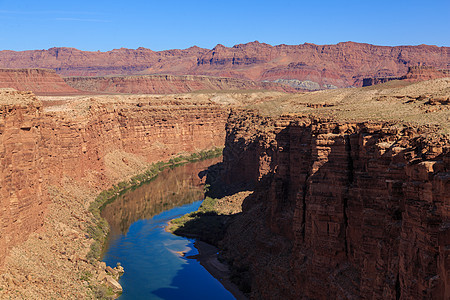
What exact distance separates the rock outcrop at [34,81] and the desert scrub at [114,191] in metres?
65.5

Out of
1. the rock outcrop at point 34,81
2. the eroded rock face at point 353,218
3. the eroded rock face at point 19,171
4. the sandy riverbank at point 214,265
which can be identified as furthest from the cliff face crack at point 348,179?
the rock outcrop at point 34,81

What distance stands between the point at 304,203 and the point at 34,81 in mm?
134451

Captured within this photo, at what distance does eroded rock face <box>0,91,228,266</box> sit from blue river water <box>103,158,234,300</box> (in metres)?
7.32

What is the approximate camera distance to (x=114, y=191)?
6462cm

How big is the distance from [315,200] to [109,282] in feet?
59.6

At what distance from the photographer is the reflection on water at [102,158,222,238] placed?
2169 inches

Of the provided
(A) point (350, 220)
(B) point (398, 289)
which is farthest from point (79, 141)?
(B) point (398, 289)

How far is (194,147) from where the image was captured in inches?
3750

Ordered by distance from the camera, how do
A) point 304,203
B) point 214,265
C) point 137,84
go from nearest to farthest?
point 304,203
point 214,265
point 137,84

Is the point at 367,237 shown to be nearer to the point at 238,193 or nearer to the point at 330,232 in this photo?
the point at 330,232

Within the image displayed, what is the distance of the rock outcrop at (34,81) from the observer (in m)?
142

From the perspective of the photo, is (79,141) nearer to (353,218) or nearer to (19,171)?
(19,171)

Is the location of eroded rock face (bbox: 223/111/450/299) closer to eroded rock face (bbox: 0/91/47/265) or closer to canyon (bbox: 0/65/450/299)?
canyon (bbox: 0/65/450/299)

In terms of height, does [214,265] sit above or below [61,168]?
below
